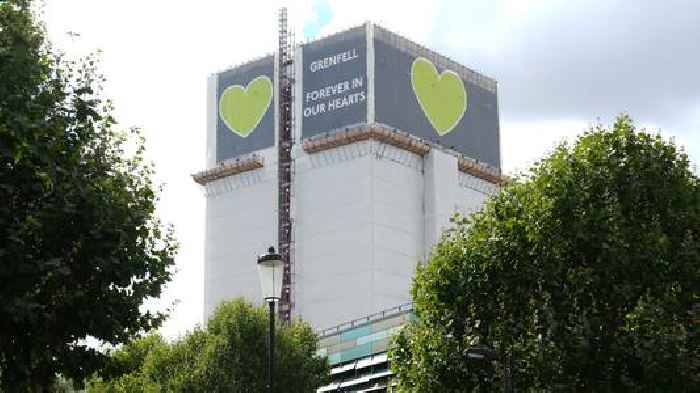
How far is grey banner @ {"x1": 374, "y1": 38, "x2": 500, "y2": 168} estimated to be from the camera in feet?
401

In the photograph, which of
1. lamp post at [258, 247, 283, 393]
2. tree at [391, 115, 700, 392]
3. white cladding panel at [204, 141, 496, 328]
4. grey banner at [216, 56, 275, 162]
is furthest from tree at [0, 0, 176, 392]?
grey banner at [216, 56, 275, 162]

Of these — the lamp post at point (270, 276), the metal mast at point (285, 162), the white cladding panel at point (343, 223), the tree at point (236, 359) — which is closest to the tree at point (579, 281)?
the lamp post at point (270, 276)

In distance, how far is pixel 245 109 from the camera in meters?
131

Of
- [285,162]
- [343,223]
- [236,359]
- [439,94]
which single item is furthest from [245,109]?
[236,359]

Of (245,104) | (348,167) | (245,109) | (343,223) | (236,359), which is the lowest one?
(236,359)

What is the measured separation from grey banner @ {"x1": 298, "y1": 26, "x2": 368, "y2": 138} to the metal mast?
2480 mm

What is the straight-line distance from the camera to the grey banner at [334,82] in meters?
121

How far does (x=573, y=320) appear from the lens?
3347 centimetres

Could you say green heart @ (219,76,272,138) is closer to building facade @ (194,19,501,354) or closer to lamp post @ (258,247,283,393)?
building facade @ (194,19,501,354)

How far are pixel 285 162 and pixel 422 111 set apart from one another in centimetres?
1595

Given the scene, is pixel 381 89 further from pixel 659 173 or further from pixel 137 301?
pixel 137 301

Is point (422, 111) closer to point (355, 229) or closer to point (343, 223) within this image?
point (343, 223)

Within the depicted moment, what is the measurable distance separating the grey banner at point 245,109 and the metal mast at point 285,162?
1469mm

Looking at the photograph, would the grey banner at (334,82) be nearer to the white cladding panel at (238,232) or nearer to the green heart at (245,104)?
the green heart at (245,104)
